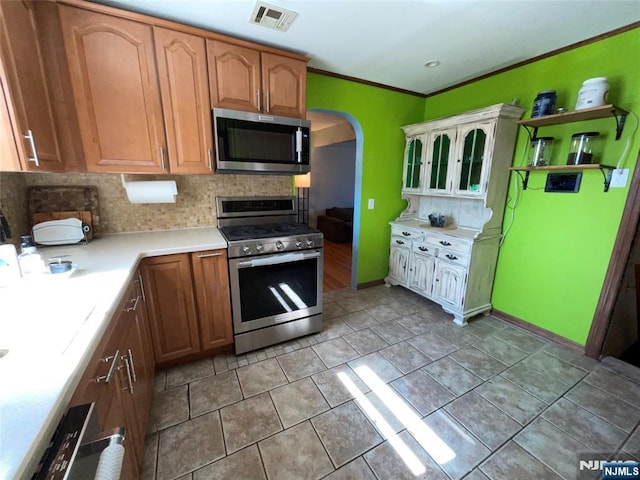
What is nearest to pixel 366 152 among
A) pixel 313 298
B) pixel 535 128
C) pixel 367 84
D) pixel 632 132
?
pixel 367 84

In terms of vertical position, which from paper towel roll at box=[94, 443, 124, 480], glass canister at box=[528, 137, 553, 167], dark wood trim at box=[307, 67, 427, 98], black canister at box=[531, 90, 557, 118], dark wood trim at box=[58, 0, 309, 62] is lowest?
paper towel roll at box=[94, 443, 124, 480]

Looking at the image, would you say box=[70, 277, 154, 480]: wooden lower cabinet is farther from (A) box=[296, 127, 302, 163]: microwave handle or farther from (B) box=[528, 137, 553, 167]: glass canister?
(B) box=[528, 137, 553, 167]: glass canister

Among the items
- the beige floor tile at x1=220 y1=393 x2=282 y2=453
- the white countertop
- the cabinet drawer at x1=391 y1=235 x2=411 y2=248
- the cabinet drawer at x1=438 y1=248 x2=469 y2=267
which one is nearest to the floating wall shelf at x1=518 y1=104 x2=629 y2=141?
the cabinet drawer at x1=438 y1=248 x2=469 y2=267

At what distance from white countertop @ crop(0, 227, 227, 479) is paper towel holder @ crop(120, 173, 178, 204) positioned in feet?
1.69

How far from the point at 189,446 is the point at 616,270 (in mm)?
3047

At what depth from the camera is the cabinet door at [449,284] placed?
8.36 feet

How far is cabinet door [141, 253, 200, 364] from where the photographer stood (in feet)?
5.70

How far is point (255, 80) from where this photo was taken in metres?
2.00

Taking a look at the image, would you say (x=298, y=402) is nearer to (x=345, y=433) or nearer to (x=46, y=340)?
(x=345, y=433)

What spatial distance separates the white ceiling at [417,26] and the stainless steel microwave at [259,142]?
58 cm

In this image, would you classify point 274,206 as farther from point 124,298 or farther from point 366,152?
point 124,298

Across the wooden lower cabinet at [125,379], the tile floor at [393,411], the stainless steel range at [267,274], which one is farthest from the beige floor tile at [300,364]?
the wooden lower cabinet at [125,379]

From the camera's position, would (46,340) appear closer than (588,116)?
Yes

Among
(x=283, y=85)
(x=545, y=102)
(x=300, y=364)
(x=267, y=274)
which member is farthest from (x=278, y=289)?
(x=545, y=102)
